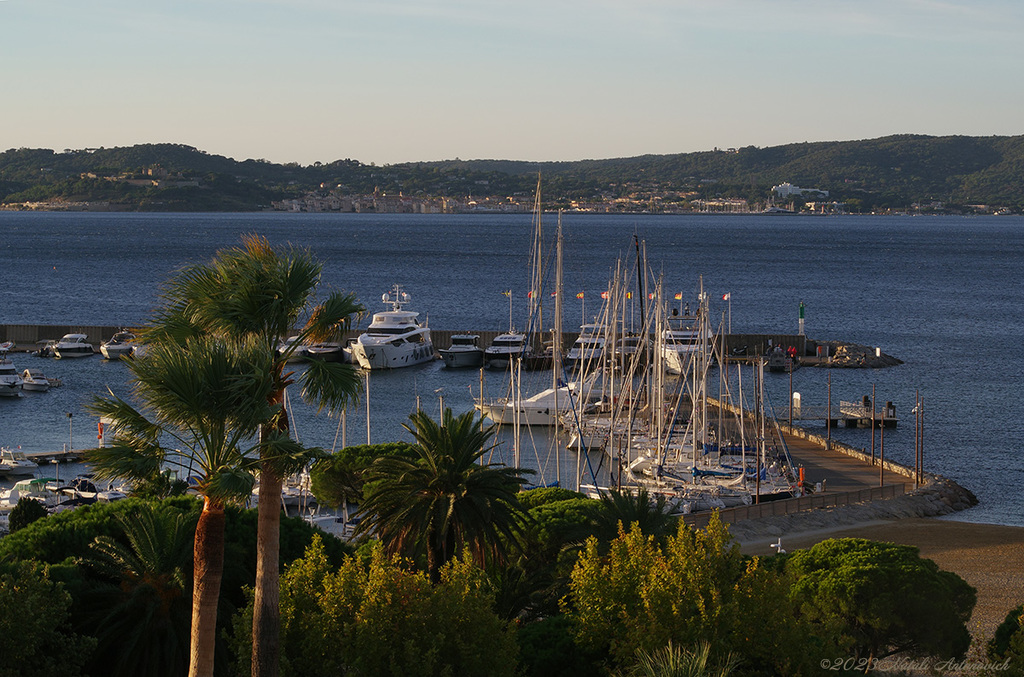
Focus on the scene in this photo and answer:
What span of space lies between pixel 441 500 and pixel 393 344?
53084 mm

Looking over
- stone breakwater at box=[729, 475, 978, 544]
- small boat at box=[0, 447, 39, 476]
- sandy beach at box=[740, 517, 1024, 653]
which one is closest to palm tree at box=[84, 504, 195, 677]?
sandy beach at box=[740, 517, 1024, 653]

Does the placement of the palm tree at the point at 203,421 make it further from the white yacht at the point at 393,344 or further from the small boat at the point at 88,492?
the white yacht at the point at 393,344

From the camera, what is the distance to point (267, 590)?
43.9ft

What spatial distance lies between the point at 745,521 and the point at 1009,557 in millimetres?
6807

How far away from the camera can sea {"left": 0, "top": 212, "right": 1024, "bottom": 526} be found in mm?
48875

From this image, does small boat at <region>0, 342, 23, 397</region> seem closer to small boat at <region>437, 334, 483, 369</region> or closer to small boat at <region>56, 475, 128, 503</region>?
small boat at <region>56, 475, 128, 503</region>

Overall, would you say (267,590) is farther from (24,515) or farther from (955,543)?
(955,543)

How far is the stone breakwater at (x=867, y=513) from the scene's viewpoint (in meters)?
33.0

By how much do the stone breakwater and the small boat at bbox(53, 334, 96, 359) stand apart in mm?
49702

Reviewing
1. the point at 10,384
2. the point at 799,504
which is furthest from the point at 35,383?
the point at 799,504

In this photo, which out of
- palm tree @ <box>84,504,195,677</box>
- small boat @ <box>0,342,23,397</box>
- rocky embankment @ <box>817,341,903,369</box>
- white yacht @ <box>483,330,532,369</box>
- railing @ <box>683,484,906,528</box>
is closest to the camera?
palm tree @ <box>84,504,195,677</box>

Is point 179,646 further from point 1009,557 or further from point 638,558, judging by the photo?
point 1009,557

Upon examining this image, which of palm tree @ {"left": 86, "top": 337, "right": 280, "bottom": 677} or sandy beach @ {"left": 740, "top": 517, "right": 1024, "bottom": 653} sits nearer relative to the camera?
palm tree @ {"left": 86, "top": 337, "right": 280, "bottom": 677}

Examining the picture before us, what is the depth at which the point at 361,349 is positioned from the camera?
69875mm
